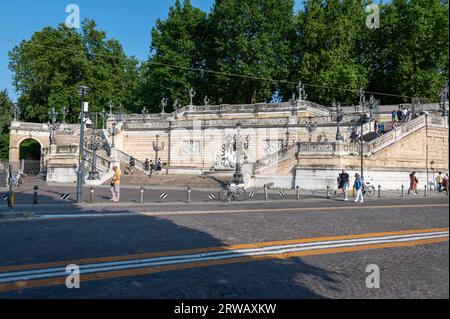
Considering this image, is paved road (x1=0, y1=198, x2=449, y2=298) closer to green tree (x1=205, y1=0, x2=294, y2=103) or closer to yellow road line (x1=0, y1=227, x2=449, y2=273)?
yellow road line (x1=0, y1=227, x2=449, y2=273)

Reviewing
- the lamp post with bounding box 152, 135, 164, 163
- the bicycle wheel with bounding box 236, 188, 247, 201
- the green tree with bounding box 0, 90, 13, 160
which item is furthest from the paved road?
the green tree with bounding box 0, 90, 13, 160

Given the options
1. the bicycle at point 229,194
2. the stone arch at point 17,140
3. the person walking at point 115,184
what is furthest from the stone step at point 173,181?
the stone arch at point 17,140

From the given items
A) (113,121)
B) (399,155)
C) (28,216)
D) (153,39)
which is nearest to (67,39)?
(153,39)

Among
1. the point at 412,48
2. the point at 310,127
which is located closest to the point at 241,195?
the point at 310,127

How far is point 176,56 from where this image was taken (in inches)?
2422

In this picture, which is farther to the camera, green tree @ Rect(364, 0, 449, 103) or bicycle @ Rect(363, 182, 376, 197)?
green tree @ Rect(364, 0, 449, 103)

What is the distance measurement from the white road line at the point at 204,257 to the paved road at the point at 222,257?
2 centimetres

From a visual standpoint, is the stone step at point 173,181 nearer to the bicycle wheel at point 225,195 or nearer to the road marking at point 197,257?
the bicycle wheel at point 225,195

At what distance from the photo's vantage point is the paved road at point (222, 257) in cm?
604

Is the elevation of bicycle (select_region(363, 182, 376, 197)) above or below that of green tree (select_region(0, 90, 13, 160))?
below

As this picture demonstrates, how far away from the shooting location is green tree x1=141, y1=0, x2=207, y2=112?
61562 mm

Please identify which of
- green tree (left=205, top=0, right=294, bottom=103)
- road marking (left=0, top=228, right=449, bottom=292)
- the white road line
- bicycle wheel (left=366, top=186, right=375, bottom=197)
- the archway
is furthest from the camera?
the archway

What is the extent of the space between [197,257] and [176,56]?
56.0 metres

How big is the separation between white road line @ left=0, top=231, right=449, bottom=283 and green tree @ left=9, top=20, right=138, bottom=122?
205 feet
